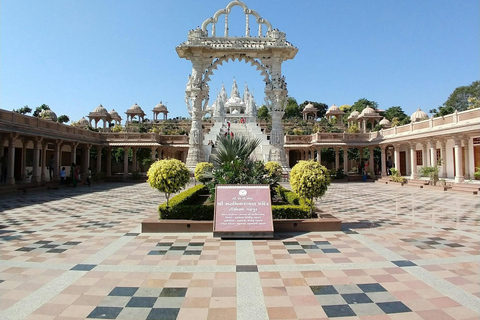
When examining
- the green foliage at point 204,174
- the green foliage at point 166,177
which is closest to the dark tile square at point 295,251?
the green foliage at point 166,177

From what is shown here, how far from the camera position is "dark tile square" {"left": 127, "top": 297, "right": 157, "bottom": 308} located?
376cm

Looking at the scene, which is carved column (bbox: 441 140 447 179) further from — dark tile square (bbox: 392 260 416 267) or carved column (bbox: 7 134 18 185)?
carved column (bbox: 7 134 18 185)

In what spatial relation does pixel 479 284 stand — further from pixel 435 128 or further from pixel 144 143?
pixel 144 143

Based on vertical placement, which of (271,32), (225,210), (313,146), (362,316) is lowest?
(362,316)

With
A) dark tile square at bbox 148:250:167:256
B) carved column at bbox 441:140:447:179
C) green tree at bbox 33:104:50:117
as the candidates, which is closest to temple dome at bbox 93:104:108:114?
green tree at bbox 33:104:50:117

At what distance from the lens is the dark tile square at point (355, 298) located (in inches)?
152

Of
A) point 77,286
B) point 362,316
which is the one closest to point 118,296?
point 77,286

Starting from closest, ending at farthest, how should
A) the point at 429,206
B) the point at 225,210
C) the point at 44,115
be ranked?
the point at 225,210 → the point at 429,206 → the point at 44,115

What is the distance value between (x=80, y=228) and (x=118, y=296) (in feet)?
16.1

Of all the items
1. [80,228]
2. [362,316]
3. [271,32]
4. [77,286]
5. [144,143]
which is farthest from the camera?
[144,143]

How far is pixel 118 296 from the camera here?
4020 millimetres

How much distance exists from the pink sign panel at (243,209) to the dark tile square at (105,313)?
10.6 ft

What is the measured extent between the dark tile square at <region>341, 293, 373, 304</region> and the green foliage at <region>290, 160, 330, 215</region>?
387cm

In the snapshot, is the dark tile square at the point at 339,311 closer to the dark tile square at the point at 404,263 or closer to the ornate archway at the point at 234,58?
the dark tile square at the point at 404,263
